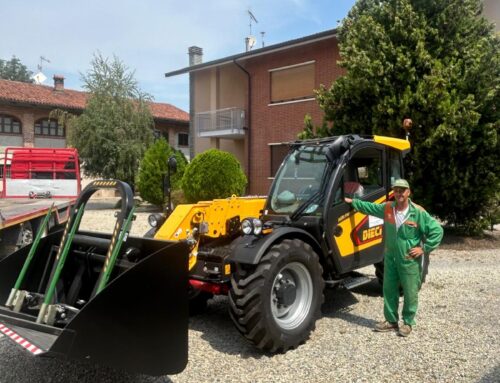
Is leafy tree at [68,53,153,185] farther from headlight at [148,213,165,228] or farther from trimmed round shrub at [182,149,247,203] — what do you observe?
headlight at [148,213,165,228]

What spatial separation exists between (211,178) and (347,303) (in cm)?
999

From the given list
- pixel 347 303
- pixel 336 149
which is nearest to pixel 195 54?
pixel 347 303

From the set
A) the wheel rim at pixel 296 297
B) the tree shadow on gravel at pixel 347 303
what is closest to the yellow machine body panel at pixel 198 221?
the wheel rim at pixel 296 297

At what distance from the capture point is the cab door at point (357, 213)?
5.31 metres

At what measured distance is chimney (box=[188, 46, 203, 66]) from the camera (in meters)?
26.4

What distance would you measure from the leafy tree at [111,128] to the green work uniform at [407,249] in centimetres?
1972

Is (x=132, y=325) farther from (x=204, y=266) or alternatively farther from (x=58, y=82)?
(x=58, y=82)

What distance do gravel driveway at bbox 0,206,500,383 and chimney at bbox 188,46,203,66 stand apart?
72.8 feet

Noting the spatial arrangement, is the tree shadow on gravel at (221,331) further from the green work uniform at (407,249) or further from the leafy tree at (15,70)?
the leafy tree at (15,70)

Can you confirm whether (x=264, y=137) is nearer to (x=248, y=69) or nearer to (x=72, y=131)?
(x=248, y=69)

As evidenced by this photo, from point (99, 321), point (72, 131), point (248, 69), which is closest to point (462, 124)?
point (99, 321)

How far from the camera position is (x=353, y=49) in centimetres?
1067

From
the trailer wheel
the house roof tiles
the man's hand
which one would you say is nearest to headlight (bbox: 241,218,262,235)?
the trailer wheel

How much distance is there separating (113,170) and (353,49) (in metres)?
15.7
